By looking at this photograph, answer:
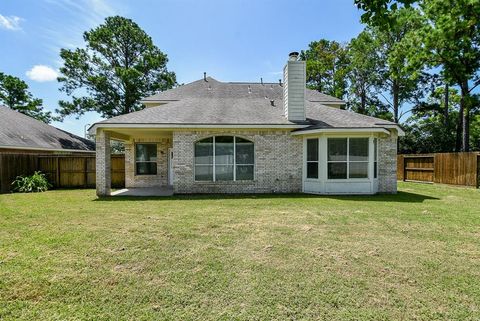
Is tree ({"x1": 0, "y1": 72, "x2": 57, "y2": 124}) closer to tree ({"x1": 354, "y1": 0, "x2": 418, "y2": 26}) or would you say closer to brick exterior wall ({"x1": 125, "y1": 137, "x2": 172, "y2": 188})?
brick exterior wall ({"x1": 125, "y1": 137, "x2": 172, "y2": 188})

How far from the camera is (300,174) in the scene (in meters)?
11.9

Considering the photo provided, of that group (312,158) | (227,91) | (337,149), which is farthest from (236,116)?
(227,91)

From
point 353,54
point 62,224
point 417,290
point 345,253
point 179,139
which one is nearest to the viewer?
point 417,290

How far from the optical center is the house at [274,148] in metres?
11.3

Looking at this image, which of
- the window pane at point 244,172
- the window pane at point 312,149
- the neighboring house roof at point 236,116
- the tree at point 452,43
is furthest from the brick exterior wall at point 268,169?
the tree at point 452,43

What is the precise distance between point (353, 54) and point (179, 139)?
2903 cm

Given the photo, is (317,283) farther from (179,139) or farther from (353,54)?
(353,54)

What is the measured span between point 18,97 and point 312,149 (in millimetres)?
39182

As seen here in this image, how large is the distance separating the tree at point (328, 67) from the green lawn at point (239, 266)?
29.8m

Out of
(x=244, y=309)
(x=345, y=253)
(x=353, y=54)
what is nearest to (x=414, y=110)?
(x=353, y=54)

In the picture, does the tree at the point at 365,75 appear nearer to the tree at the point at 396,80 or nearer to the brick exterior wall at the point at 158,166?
the tree at the point at 396,80

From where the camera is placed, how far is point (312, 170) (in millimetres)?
11711

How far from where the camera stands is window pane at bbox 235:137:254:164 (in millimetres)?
11859

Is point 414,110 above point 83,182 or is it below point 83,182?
above
